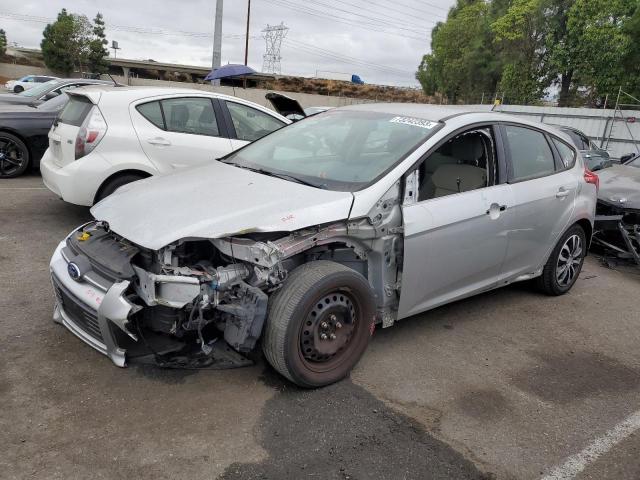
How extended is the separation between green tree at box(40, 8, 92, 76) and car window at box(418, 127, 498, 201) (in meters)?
59.7

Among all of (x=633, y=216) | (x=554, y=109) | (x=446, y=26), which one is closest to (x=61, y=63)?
(x=446, y=26)

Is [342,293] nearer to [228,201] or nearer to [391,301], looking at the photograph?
[391,301]

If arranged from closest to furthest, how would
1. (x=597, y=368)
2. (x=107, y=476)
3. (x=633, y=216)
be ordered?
1. (x=107, y=476)
2. (x=597, y=368)
3. (x=633, y=216)

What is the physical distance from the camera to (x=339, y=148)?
157 inches

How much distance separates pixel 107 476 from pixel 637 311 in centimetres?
474

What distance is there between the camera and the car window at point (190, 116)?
5.98 metres

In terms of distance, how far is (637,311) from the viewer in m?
5.07

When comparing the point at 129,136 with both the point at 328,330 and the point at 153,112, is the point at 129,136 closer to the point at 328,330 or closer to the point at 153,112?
the point at 153,112

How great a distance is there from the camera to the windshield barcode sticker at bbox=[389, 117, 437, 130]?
3846mm

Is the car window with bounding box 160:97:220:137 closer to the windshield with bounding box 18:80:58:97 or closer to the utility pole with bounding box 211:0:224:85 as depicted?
the windshield with bounding box 18:80:58:97

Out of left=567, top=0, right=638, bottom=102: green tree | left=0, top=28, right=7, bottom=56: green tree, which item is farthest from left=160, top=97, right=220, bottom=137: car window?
left=0, top=28, right=7, bottom=56: green tree

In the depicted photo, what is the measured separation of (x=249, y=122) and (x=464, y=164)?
3.22m

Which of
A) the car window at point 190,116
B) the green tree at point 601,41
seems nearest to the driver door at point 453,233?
the car window at point 190,116

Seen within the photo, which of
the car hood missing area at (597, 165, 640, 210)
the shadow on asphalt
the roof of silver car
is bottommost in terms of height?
the shadow on asphalt
